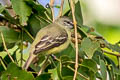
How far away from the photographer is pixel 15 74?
129 cm

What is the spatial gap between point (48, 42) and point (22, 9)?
221 millimetres

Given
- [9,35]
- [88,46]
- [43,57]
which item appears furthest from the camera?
[43,57]

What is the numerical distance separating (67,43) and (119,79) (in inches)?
10.8

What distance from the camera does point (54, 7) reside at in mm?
1596

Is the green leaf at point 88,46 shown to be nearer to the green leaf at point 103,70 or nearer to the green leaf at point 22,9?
the green leaf at point 103,70

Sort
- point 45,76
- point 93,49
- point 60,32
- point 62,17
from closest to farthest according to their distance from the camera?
point 45,76, point 93,49, point 62,17, point 60,32

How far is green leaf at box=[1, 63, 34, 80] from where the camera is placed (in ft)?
4.13

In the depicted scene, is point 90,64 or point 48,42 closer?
point 90,64

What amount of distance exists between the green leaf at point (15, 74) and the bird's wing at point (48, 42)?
28 centimetres

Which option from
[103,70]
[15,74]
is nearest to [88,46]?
[103,70]

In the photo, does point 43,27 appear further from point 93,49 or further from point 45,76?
point 45,76

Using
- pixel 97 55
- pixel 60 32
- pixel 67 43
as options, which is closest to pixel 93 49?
pixel 97 55

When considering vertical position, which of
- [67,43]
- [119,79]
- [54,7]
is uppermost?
[54,7]

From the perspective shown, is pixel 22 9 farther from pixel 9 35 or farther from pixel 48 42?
pixel 48 42
